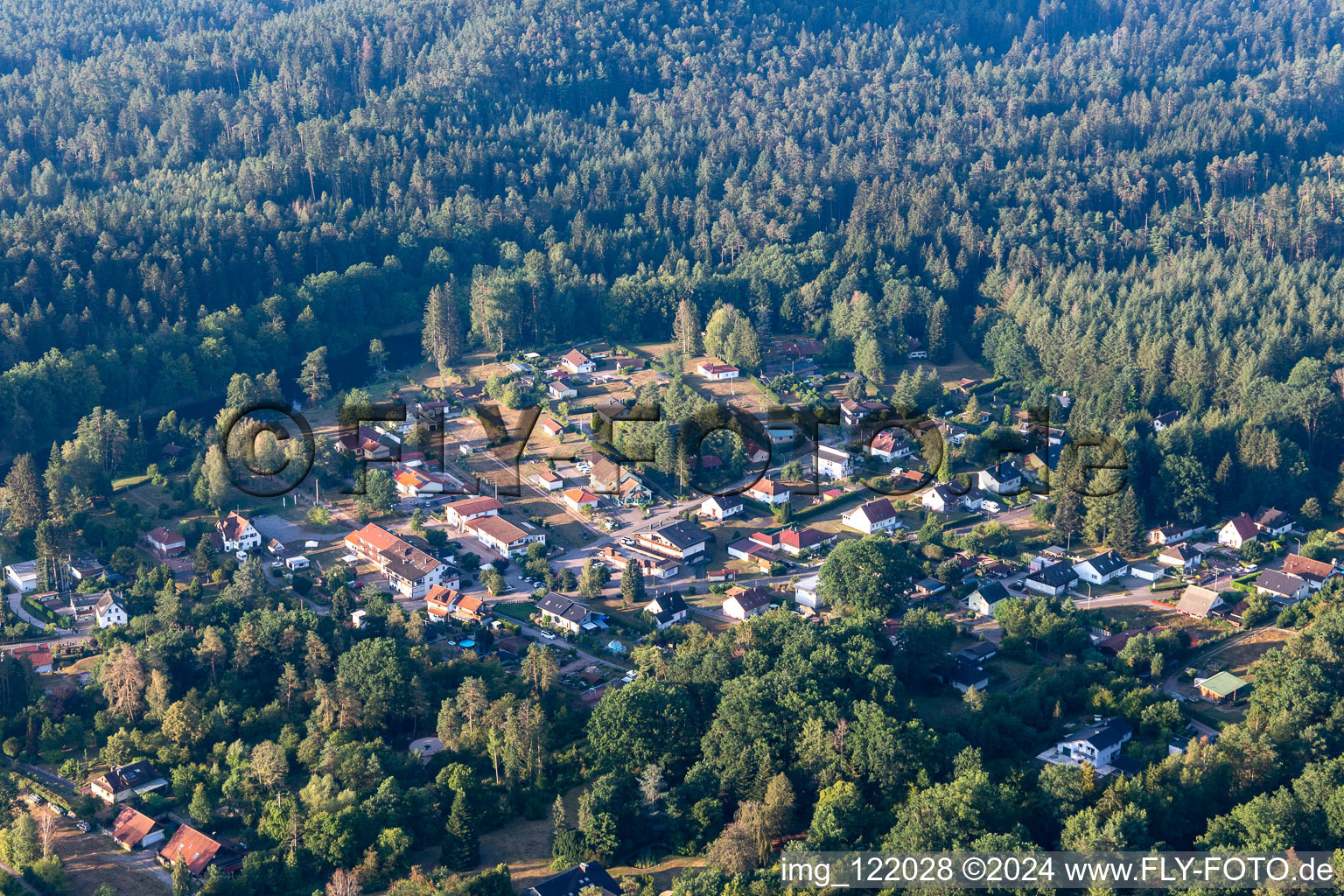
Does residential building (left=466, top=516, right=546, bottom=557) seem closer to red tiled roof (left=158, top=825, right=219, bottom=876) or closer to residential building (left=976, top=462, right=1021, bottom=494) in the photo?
residential building (left=976, top=462, right=1021, bottom=494)

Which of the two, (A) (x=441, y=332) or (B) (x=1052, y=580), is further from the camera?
(A) (x=441, y=332)

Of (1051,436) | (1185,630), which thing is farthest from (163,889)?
(1051,436)

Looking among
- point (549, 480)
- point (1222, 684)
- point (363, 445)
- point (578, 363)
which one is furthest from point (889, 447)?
point (363, 445)

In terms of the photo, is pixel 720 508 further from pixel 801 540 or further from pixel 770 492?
pixel 801 540

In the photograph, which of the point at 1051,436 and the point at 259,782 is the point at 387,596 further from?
the point at 1051,436

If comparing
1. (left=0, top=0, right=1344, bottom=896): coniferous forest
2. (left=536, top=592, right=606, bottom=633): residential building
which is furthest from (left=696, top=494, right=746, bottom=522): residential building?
(left=536, top=592, right=606, bottom=633): residential building
